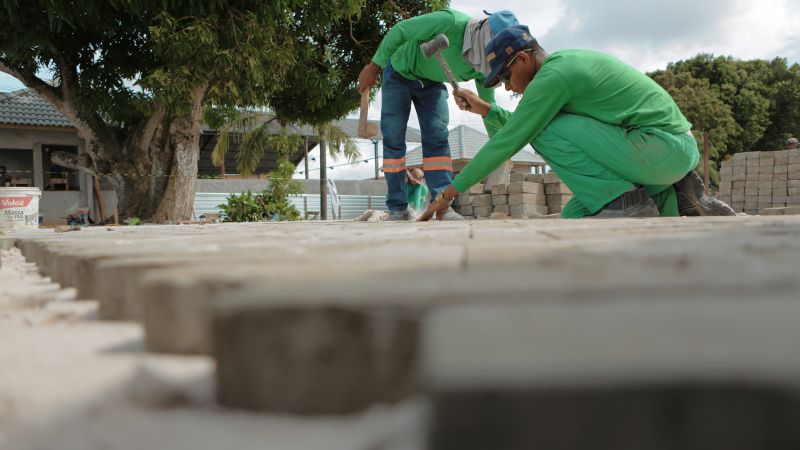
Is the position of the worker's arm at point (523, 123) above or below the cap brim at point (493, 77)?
below

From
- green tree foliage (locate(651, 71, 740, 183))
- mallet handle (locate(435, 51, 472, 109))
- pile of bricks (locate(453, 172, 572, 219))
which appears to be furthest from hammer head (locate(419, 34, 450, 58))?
green tree foliage (locate(651, 71, 740, 183))

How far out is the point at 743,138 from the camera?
2395 centimetres

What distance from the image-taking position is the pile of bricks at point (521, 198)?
364 inches

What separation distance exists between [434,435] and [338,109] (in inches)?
384

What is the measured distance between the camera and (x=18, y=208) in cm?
511

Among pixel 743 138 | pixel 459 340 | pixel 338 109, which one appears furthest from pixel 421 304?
pixel 743 138

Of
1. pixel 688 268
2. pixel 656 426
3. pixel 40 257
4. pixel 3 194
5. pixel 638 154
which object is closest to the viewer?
pixel 656 426

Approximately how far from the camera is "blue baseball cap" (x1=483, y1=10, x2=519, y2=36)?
3.48 metres

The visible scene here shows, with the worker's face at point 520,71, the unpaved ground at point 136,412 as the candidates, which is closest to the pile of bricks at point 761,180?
the worker's face at point 520,71

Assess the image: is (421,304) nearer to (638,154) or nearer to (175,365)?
(175,365)

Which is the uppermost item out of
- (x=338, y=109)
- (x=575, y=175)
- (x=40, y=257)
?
(x=338, y=109)

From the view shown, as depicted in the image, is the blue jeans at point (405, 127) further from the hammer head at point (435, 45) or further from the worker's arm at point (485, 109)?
the worker's arm at point (485, 109)

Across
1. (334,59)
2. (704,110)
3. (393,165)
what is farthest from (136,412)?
(704,110)

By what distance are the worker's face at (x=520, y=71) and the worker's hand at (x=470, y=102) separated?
1.94 feet
